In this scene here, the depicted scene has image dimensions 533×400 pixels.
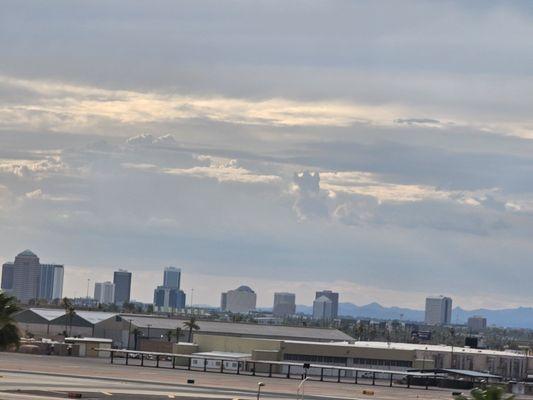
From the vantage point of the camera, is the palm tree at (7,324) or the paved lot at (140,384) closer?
the palm tree at (7,324)

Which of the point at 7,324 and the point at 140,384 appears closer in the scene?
the point at 7,324

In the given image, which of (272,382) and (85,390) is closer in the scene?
(85,390)

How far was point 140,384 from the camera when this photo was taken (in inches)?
5433

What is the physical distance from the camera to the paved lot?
399 ft

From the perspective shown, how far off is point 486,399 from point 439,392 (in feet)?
338

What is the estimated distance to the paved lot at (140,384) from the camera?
12156cm

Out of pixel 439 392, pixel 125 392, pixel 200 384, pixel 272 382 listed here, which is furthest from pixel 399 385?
pixel 125 392

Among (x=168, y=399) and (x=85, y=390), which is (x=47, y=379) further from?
(x=168, y=399)

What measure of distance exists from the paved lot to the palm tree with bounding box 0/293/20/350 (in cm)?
434

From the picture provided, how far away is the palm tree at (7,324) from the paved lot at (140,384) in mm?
4338

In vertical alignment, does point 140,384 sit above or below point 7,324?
below

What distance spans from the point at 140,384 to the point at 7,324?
24.5 meters

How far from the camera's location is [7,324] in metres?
118

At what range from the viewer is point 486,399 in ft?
215
